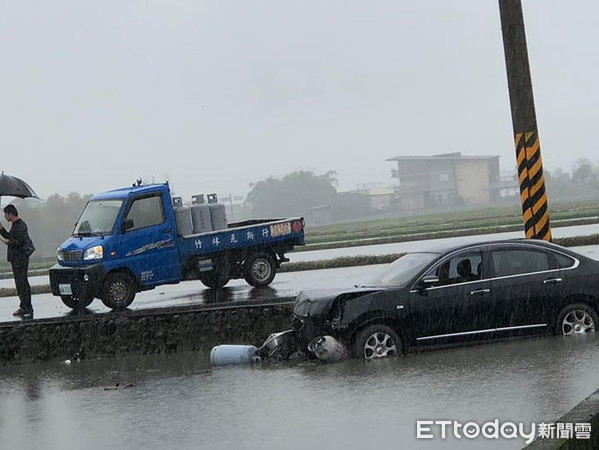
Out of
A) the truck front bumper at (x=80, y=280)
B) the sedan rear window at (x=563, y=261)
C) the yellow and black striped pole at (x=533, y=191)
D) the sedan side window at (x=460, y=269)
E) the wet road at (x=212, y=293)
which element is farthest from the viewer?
the wet road at (x=212, y=293)

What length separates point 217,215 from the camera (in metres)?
22.6

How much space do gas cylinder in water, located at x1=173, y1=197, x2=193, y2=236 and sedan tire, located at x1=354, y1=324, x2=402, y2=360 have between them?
28.6 ft

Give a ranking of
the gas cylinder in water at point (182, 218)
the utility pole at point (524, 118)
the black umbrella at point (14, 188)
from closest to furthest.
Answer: the utility pole at point (524, 118) → the black umbrella at point (14, 188) → the gas cylinder in water at point (182, 218)

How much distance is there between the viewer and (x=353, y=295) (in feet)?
45.2

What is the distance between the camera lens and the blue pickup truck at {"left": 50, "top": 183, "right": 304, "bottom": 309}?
2058cm

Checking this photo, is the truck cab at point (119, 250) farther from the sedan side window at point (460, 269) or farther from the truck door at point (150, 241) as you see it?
the sedan side window at point (460, 269)

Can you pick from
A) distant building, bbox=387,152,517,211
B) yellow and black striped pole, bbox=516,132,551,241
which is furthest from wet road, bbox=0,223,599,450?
distant building, bbox=387,152,517,211

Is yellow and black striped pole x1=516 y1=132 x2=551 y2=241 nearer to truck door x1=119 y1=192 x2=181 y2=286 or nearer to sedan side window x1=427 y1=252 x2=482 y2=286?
sedan side window x1=427 y1=252 x2=482 y2=286

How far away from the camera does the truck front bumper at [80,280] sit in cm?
2039

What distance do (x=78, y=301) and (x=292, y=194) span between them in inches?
3198

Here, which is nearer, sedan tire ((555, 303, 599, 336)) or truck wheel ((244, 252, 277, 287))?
sedan tire ((555, 303, 599, 336))

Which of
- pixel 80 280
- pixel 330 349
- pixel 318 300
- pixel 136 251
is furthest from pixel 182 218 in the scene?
pixel 330 349

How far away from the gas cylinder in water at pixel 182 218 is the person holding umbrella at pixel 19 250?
302cm

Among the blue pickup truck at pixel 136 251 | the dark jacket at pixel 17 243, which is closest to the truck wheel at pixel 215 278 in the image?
the blue pickup truck at pixel 136 251
